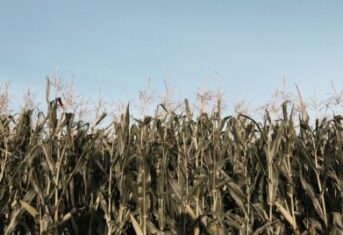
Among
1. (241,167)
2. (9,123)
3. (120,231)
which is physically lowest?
(120,231)

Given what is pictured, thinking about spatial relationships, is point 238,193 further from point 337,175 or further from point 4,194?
point 4,194

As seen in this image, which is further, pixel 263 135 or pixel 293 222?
pixel 263 135

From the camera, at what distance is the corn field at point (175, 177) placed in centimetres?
387

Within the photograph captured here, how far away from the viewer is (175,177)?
4355 millimetres

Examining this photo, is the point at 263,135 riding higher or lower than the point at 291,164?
higher

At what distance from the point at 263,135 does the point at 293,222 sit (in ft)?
2.78

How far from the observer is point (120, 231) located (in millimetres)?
3809

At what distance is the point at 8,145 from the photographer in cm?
455

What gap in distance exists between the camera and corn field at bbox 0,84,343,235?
3871 mm

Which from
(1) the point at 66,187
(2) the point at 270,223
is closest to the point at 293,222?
(2) the point at 270,223

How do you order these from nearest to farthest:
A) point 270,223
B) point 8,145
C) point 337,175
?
point 270,223, point 337,175, point 8,145

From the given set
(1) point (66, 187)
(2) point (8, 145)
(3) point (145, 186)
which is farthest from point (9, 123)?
(3) point (145, 186)

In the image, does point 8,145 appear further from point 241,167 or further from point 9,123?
point 241,167

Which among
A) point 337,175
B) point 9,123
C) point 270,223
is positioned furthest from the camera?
point 9,123
